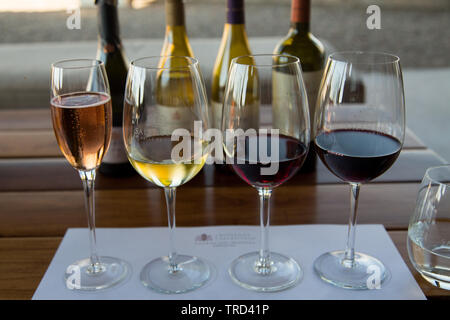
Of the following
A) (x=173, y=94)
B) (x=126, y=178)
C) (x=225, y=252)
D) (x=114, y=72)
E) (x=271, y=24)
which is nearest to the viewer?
(x=173, y=94)

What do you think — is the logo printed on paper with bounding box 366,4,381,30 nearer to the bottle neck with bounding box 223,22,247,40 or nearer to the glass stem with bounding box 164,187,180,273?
the bottle neck with bounding box 223,22,247,40

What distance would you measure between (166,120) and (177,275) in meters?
0.23

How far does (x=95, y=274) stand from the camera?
74 centimetres

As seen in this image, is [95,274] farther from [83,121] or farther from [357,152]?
[357,152]

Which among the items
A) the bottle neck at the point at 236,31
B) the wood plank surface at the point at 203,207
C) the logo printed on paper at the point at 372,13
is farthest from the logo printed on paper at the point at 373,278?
the logo printed on paper at the point at 372,13

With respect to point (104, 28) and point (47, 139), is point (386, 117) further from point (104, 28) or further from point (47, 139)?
point (47, 139)

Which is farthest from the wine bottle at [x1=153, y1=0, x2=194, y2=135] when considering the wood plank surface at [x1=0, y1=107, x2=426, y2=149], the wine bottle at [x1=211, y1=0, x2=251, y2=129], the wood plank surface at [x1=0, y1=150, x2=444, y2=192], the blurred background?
the blurred background

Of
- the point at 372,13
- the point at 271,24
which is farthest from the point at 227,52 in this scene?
the point at 372,13

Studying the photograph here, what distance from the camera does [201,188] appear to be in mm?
969

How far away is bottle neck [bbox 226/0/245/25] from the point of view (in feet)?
3.18

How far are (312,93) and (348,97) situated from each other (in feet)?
0.80

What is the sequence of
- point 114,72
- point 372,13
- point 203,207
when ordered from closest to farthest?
1. point 203,207
2. point 114,72
3. point 372,13

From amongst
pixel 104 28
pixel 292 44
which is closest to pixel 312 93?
pixel 292 44

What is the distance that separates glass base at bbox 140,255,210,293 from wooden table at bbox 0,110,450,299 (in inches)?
4.2
